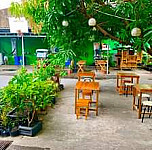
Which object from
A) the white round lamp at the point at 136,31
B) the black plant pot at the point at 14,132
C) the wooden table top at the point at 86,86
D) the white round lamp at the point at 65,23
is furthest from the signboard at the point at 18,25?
the white round lamp at the point at 136,31

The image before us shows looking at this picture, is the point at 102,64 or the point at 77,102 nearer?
the point at 77,102

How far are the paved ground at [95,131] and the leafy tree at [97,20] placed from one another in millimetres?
1775

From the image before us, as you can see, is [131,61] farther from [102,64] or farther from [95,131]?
[95,131]

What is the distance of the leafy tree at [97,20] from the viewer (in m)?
2.95

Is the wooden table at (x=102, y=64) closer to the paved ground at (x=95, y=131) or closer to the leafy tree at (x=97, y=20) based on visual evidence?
the paved ground at (x=95, y=131)

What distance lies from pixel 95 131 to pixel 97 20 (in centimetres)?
244

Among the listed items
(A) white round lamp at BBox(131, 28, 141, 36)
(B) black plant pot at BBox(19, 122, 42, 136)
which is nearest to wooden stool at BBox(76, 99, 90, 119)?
(B) black plant pot at BBox(19, 122, 42, 136)

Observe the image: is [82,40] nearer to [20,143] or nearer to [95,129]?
[95,129]

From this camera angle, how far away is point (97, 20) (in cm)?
436

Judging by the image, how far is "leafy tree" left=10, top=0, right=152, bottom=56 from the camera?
2947 millimetres

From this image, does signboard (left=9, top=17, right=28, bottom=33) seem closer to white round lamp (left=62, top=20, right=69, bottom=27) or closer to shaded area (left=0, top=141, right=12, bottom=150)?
white round lamp (left=62, top=20, right=69, bottom=27)

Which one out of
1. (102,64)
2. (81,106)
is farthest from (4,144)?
(102,64)

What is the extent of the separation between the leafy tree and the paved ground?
5.82 feet

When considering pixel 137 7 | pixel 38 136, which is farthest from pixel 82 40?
pixel 38 136
